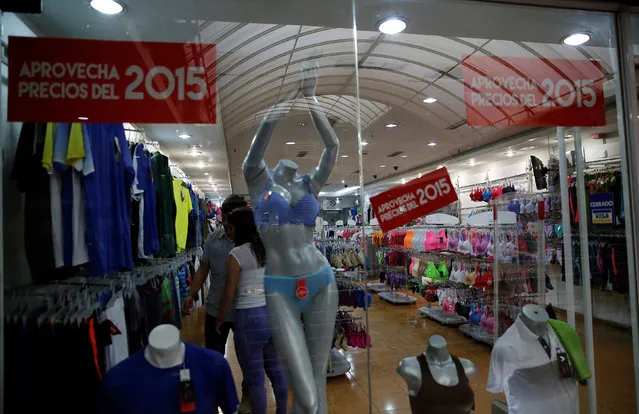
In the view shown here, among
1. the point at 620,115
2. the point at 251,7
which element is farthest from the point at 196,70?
the point at 620,115

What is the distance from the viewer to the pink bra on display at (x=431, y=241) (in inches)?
140

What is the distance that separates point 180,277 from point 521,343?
2114 mm

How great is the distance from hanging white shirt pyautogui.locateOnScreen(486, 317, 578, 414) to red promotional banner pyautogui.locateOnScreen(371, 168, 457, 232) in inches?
30.8

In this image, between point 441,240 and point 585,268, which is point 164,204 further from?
point 585,268

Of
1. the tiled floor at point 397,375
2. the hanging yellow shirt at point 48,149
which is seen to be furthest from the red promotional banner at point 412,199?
the hanging yellow shirt at point 48,149

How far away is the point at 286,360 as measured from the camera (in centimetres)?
→ 183

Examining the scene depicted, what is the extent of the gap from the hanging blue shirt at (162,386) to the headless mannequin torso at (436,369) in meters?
0.75

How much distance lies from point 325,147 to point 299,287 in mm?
703

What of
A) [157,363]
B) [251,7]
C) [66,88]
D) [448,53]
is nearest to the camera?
[157,363]

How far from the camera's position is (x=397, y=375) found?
224 cm

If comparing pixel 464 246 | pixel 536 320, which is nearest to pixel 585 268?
pixel 536 320

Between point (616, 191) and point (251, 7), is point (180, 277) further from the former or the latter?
point (616, 191)

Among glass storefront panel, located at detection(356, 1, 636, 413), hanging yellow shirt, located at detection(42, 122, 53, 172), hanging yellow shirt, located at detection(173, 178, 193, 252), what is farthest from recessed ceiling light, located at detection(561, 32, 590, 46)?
hanging yellow shirt, located at detection(42, 122, 53, 172)

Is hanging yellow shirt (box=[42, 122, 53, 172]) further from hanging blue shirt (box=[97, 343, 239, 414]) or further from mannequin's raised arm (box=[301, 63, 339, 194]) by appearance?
mannequin's raised arm (box=[301, 63, 339, 194])
